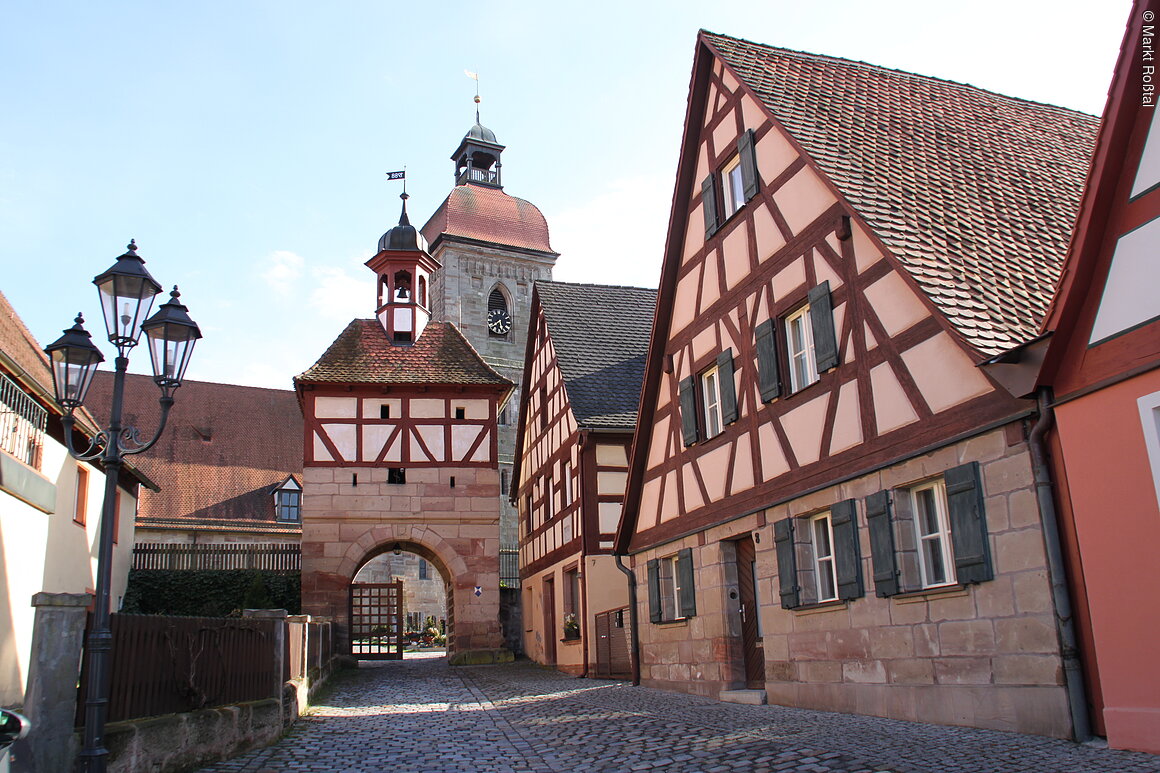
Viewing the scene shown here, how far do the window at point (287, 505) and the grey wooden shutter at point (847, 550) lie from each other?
27.9 metres

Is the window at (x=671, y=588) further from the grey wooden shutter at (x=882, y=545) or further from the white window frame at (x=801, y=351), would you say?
the grey wooden shutter at (x=882, y=545)

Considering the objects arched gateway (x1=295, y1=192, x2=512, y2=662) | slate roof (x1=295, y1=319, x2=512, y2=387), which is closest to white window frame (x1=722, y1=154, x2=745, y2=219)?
slate roof (x1=295, y1=319, x2=512, y2=387)

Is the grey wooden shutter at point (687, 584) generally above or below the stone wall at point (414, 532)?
below

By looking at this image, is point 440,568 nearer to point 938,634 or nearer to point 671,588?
point 671,588

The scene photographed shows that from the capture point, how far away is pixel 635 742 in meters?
9.21

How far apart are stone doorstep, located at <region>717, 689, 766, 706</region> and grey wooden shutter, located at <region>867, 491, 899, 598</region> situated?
299cm

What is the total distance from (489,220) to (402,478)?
30.1m

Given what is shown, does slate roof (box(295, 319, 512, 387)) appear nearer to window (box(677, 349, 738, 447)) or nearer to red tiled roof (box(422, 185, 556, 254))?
window (box(677, 349, 738, 447))

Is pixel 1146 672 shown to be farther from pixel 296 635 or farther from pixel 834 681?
pixel 296 635

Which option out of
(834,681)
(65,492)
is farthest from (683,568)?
(65,492)

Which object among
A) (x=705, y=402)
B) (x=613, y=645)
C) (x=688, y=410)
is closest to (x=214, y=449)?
(x=613, y=645)

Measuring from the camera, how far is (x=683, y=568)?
14.6m

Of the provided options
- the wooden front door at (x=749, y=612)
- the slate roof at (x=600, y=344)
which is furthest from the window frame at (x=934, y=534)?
the slate roof at (x=600, y=344)

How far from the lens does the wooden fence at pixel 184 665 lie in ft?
24.2
